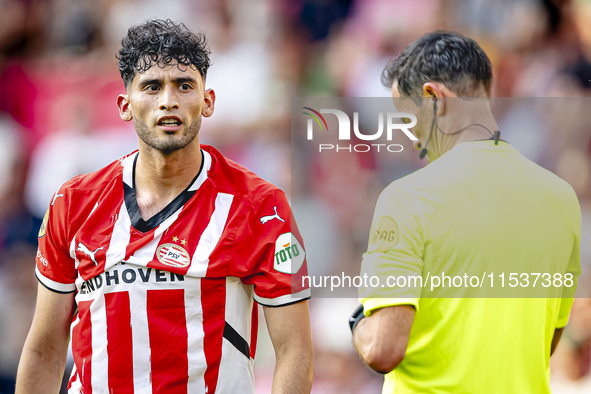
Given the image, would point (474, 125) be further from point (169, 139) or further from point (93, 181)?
point (93, 181)

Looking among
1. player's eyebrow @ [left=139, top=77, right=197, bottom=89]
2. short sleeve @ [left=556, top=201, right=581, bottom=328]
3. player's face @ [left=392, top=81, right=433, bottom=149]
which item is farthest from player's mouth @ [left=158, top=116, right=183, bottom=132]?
short sleeve @ [left=556, top=201, right=581, bottom=328]

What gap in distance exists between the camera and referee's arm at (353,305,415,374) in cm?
156

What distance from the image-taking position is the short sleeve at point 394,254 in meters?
1.57

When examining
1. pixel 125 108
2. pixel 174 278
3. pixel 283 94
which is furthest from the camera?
pixel 283 94

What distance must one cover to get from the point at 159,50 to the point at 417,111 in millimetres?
996

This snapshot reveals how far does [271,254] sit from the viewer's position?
204cm

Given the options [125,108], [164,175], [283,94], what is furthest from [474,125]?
[283,94]

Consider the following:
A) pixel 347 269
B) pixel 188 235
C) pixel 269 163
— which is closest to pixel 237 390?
pixel 188 235

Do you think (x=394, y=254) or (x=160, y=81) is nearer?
(x=394, y=254)

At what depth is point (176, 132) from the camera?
2.10m

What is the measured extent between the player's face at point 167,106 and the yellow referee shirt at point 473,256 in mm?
842

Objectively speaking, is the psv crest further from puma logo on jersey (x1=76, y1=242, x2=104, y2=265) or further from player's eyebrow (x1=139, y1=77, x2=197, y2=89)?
player's eyebrow (x1=139, y1=77, x2=197, y2=89)

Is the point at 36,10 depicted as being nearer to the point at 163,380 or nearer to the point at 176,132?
the point at 176,132

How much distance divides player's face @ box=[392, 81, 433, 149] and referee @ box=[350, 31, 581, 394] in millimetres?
142
